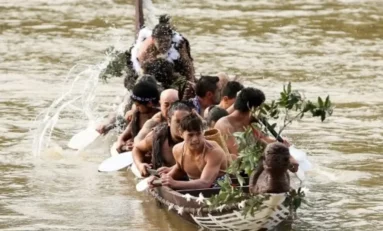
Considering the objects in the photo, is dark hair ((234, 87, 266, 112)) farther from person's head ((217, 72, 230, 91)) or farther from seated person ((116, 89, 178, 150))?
person's head ((217, 72, 230, 91))

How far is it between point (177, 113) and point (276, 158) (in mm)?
1203

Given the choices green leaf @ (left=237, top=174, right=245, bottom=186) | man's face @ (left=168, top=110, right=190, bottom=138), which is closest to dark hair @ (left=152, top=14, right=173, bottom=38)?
man's face @ (left=168, top=110, right=190, bottom=138)

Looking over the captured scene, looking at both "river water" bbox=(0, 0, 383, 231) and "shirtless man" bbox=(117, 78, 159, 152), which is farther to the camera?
"shirtless man" bbox=(117, 78, 159, 152)

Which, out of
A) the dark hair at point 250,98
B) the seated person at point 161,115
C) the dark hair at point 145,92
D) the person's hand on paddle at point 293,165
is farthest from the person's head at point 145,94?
the person's hand on paddle at point 293,165

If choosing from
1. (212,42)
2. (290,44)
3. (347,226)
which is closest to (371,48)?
(290,44)

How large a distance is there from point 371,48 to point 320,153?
595 cm

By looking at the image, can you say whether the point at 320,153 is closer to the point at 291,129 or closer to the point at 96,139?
the point at 291,129

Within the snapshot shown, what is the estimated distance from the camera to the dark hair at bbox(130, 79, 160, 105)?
994 cm

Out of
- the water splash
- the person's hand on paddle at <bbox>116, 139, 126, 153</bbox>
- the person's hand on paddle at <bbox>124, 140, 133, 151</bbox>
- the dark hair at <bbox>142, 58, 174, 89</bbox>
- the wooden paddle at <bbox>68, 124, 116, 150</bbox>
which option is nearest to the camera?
the person's hand on paddle at <bbox>124, 140, 133, 151</bbox>

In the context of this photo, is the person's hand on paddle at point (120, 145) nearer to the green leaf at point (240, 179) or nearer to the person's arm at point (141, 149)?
the person's arm at point (141, 149)

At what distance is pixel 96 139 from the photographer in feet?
37.7

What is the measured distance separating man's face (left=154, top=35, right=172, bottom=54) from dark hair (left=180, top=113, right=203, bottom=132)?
2.56 metres

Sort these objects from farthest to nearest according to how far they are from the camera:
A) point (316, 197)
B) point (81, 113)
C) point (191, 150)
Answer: point (81, 113) → point (316, 197) → point (191, 150)

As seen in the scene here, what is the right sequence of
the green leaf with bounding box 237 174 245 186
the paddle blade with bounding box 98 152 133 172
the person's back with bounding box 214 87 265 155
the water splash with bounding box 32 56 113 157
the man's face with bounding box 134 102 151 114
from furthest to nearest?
the water splash with bounding box 32 56 113 157 → the man's face with bounding box 134 102 151 114 → the paddle blade with bounding box 98 152 133 172 → the person's back with bounding box 214 87 265 155 → the green leaf with bounding box 237 174 245 186
